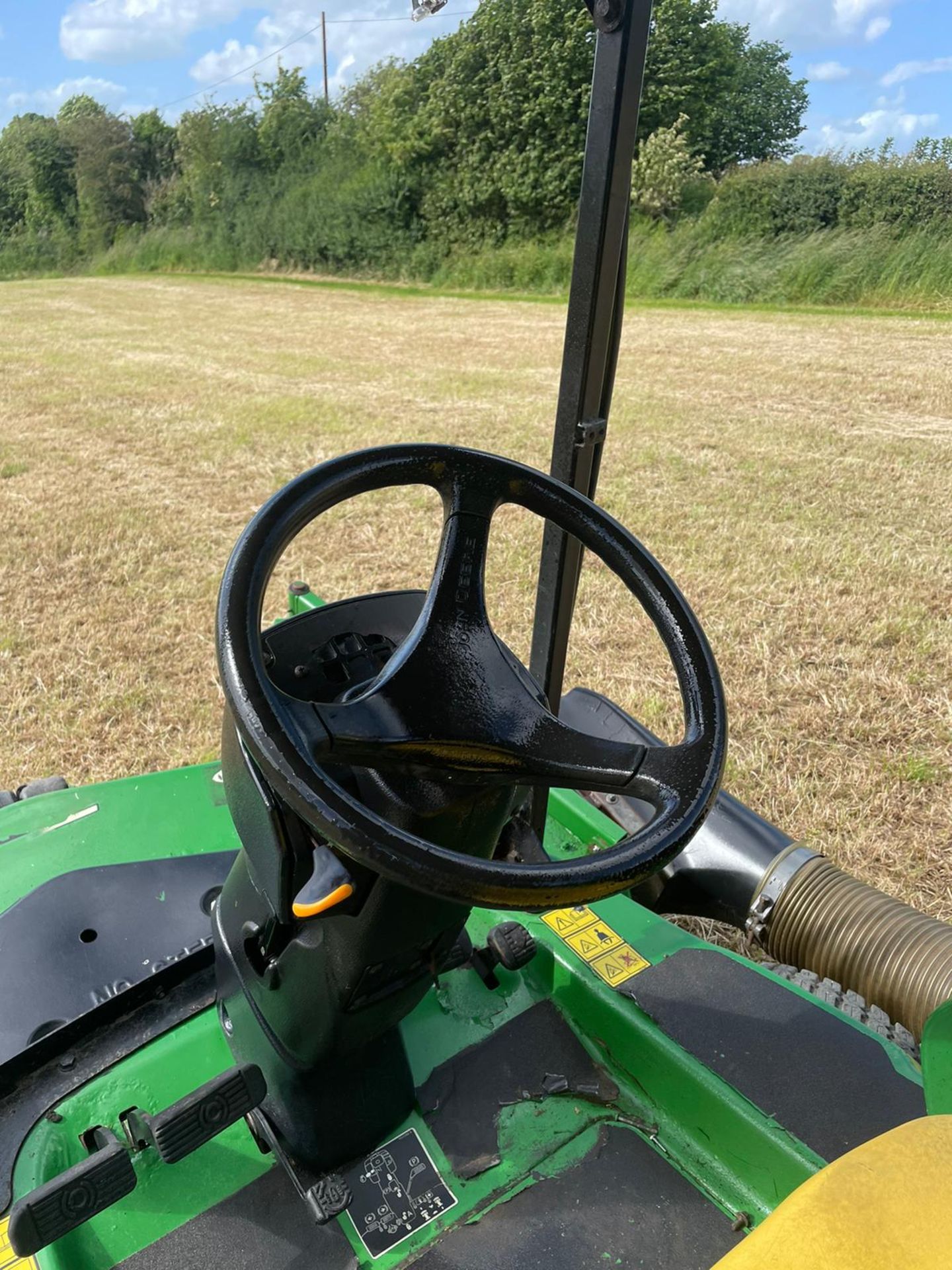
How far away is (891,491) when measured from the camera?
4.89 meters

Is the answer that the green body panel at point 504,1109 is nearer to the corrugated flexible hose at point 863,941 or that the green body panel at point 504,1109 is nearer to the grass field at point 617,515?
the corrugated flexible hose at point 863,941

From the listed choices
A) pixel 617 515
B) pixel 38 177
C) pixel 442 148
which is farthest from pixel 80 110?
pixel 617 515

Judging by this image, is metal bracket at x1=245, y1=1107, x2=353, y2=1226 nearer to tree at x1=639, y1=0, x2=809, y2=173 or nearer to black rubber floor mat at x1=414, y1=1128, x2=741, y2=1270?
black rubber floor mat at x1=414, y1=1128, x2=741, y2=1270

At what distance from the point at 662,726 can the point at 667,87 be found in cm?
1759

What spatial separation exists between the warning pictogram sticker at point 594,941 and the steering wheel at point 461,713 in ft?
1.60

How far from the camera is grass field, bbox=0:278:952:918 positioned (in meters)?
2.71

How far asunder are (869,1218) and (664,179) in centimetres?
1640

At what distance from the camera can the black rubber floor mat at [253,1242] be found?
107 cm

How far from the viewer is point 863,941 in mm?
1653

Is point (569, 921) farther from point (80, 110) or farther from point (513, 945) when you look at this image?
point (80, 110)

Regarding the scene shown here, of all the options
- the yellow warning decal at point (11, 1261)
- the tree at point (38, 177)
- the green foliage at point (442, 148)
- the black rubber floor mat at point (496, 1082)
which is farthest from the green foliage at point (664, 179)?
the tree at point (38, 177)

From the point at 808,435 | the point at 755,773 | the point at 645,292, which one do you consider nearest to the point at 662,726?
the point at 755,773

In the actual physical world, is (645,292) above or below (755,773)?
above

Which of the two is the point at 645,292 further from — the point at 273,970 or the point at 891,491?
the point at 273,970
